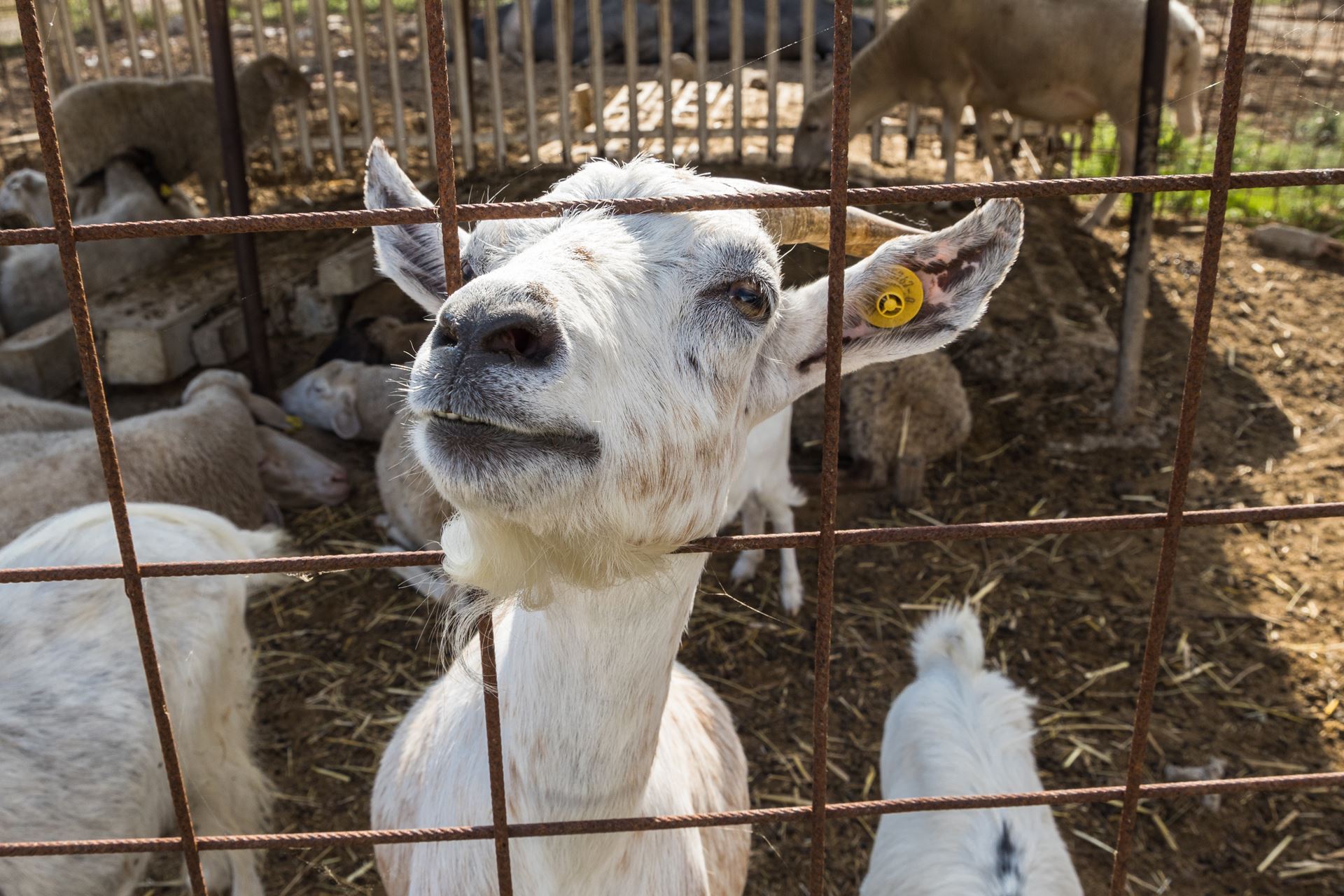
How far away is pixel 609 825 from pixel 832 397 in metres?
0.81

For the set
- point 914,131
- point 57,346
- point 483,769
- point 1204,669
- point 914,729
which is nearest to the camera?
point 483,769

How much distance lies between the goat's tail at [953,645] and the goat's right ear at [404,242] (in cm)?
219

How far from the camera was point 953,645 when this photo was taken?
3.68 metres

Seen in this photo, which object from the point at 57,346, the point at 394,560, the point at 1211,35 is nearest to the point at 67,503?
the point at 57,346

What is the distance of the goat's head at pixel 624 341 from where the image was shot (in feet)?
5.06

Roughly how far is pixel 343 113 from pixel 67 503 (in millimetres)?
6926

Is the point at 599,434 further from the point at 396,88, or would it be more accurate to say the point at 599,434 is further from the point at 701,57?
the point at 396,88

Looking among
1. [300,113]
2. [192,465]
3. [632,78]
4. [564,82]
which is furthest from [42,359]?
[632,78]

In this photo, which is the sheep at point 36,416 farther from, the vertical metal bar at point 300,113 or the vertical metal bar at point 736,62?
the vertical metal bar at point 736,62

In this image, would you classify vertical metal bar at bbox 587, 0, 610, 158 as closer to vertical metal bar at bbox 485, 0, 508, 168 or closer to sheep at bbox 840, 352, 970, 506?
vertical metal bar at bbox 485, 0, 508, 168

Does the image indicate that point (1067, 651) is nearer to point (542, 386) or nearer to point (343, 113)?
point (542, 386)

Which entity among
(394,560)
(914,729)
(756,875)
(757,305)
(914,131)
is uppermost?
(757,305)

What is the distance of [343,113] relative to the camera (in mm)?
10703

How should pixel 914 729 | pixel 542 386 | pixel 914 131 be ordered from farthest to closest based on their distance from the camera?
pixel 914 131 < pixel 914 729 < pixel 542 386
